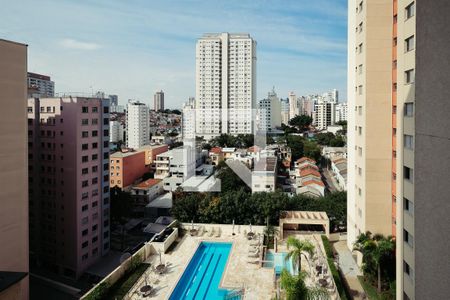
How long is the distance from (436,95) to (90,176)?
672 inches

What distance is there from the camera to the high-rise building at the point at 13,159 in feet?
38.8

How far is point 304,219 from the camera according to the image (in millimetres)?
17484

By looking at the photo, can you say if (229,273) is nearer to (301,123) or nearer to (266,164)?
(266,164)

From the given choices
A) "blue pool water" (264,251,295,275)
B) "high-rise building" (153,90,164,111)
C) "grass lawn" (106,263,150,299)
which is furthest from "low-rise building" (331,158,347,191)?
"high-rise building" (153,90,164,111)

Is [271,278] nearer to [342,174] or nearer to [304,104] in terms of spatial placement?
[342,174]

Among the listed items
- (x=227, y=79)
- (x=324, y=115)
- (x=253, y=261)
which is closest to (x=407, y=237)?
(x=253, y=261)

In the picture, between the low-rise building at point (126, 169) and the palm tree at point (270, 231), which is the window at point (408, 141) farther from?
the low-rise building at point (126, 169)

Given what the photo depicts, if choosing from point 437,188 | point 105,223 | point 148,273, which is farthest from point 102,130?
point 437,188

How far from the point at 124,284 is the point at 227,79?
1606 inches

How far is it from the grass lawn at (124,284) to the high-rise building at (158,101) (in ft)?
317

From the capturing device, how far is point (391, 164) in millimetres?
12172

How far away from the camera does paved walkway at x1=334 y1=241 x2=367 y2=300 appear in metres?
11.7

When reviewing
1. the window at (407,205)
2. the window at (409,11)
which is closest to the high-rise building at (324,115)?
the window at (409,11)

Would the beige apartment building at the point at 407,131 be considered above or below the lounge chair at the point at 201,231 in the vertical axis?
above
